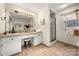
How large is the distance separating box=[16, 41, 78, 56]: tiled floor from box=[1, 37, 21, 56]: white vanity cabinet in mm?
117

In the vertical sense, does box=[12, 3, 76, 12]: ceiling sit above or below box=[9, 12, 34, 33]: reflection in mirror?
above

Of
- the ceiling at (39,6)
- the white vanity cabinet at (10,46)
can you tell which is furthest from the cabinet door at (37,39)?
the ceiling at (39,6)

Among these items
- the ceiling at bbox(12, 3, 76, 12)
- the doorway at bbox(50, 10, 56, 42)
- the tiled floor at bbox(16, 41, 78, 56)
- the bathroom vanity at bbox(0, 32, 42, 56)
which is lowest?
the tiled floor at bbox(16, 41, 78, 56)

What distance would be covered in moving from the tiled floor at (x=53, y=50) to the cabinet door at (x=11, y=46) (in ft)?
0.36

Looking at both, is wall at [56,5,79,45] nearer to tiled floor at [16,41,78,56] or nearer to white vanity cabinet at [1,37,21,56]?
tiled floor at [16,41,78,56]

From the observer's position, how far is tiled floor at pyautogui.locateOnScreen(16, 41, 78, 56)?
1.65 metres

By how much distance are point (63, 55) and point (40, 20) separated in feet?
2.54

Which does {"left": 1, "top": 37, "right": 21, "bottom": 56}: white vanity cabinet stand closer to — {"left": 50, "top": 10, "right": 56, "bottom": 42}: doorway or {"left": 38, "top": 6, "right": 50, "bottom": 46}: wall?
{"left": 38, "top": 6, "right": 50, "bottom": 46}: wall

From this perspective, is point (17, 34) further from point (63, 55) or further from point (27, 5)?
point (63, 55)

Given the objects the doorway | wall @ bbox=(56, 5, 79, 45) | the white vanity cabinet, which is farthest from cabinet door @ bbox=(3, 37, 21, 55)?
wall @ bbox=(56, 5, 79, 45)

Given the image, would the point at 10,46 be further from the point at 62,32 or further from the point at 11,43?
the point at 62,32

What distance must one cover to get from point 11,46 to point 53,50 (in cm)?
77

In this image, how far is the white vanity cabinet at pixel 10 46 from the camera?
155 centimetres

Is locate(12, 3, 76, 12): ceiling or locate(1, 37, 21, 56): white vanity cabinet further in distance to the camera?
locate(12, 3, 76, 12): ceiling
